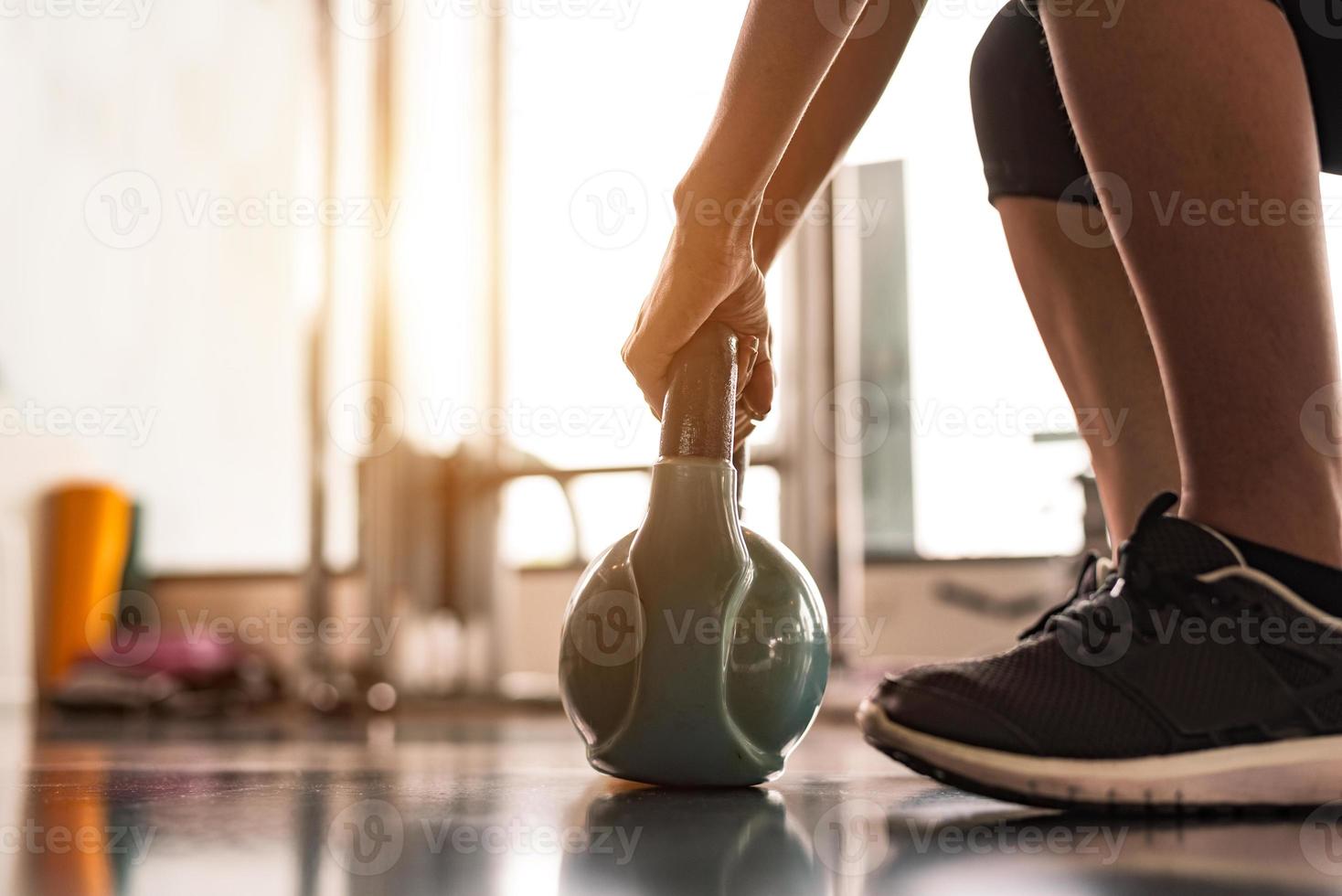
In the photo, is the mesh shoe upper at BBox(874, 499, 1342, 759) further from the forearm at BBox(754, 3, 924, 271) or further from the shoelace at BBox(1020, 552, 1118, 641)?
the forearm at BBox(754, 3, 924, 271)

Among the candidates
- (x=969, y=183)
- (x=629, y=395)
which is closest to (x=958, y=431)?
(x=969, y=183)

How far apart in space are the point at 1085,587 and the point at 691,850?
452 mm

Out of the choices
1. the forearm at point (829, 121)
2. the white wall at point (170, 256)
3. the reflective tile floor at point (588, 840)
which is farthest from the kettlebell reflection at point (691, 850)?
the white wall at point (170, 256)

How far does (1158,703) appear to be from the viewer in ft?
2.34

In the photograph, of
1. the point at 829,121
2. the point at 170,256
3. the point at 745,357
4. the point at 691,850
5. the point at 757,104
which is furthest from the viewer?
the point at 170,256

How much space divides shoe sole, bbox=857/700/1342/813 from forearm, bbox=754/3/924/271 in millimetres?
510

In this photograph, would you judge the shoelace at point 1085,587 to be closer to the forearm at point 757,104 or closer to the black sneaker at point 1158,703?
the black sneaker at point 1158,703

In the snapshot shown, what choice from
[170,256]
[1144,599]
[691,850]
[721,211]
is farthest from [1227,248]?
[170,256]

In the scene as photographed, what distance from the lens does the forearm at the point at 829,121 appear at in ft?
3.46

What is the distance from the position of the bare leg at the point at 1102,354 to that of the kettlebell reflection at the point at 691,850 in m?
0.41

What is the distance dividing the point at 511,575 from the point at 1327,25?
3.49m

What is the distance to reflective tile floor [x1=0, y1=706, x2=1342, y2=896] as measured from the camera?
0.49 meters

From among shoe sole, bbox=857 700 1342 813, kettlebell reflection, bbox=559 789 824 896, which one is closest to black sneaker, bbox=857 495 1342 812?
shoe sole, bbox=857 700 1342 813

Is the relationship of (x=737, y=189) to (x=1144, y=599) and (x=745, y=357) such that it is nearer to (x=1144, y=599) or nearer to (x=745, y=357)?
(x=745, y=357)
